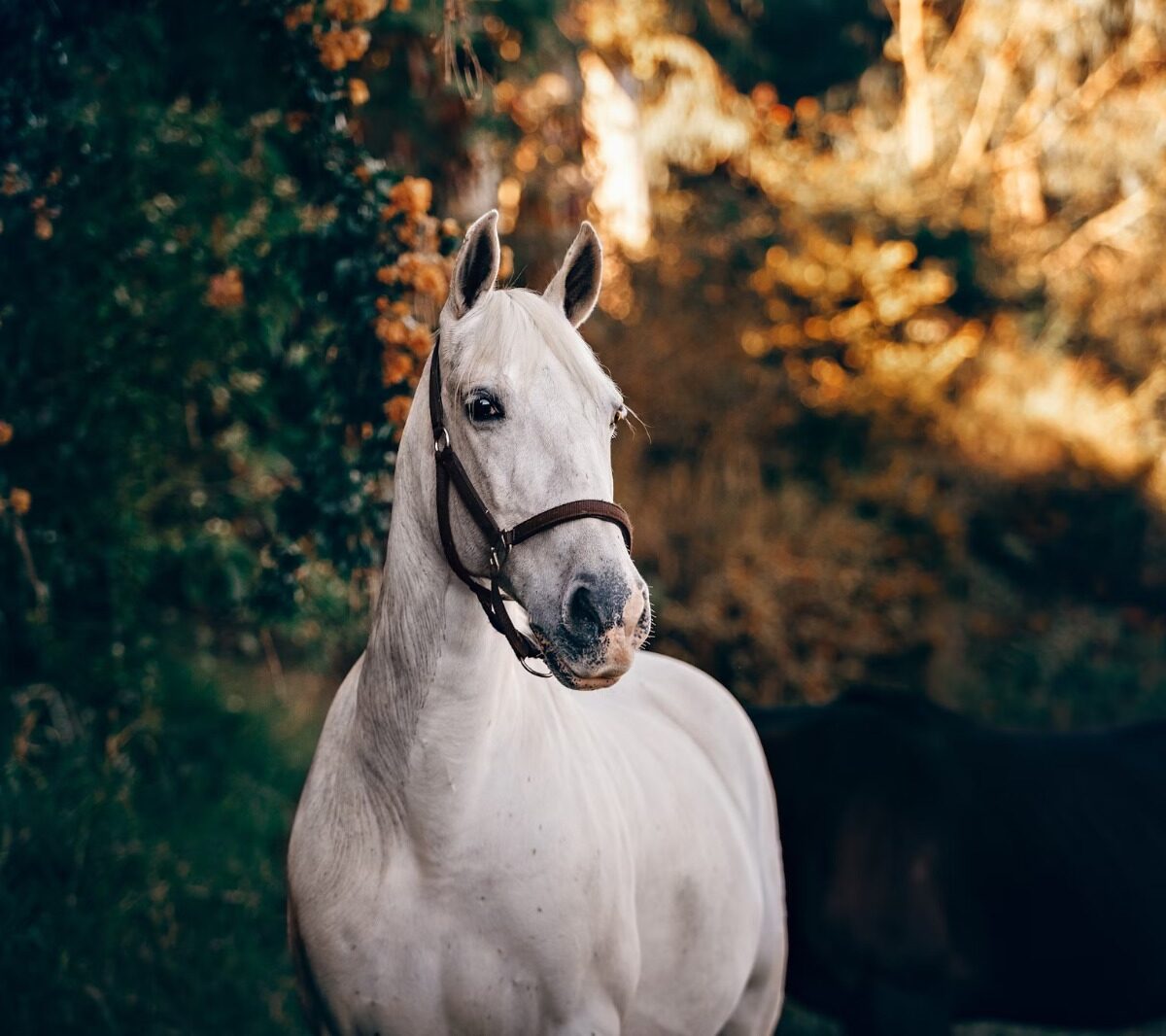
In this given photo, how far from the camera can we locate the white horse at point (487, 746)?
6.04 ft

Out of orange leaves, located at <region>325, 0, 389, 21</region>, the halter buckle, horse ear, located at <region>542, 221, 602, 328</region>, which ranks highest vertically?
orange leaves, located at <region>325, 0, 389, 21</region>

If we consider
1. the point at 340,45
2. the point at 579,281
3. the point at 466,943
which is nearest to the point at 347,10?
the point at 340,45

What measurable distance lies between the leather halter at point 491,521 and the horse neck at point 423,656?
63mm

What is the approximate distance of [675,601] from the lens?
7.43m

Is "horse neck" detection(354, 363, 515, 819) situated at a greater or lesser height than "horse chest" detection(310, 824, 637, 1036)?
greater

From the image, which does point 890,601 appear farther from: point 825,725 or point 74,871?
point 74,871

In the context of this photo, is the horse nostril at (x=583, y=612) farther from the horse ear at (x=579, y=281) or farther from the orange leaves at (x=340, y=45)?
the orange leaves at (x=340, y=45)

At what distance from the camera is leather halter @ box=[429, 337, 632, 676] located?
179cm

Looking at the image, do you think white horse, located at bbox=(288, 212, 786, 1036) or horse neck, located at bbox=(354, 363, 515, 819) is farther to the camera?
horse neck, located at bbox=(354, 363, 515, 819)

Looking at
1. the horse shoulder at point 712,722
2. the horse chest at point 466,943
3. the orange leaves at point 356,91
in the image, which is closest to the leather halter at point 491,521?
the horse chest at point 466,943

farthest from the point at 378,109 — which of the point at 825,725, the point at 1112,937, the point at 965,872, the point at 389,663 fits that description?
the point at 1112,937

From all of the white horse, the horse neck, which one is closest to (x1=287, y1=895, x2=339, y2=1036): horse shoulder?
the white horse

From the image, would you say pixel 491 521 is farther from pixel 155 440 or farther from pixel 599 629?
pixel 155 440

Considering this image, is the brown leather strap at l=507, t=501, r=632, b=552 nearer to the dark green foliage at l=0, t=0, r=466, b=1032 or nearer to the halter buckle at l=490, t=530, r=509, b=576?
the halter buckle at l=490, t=530, r=509, b=576
